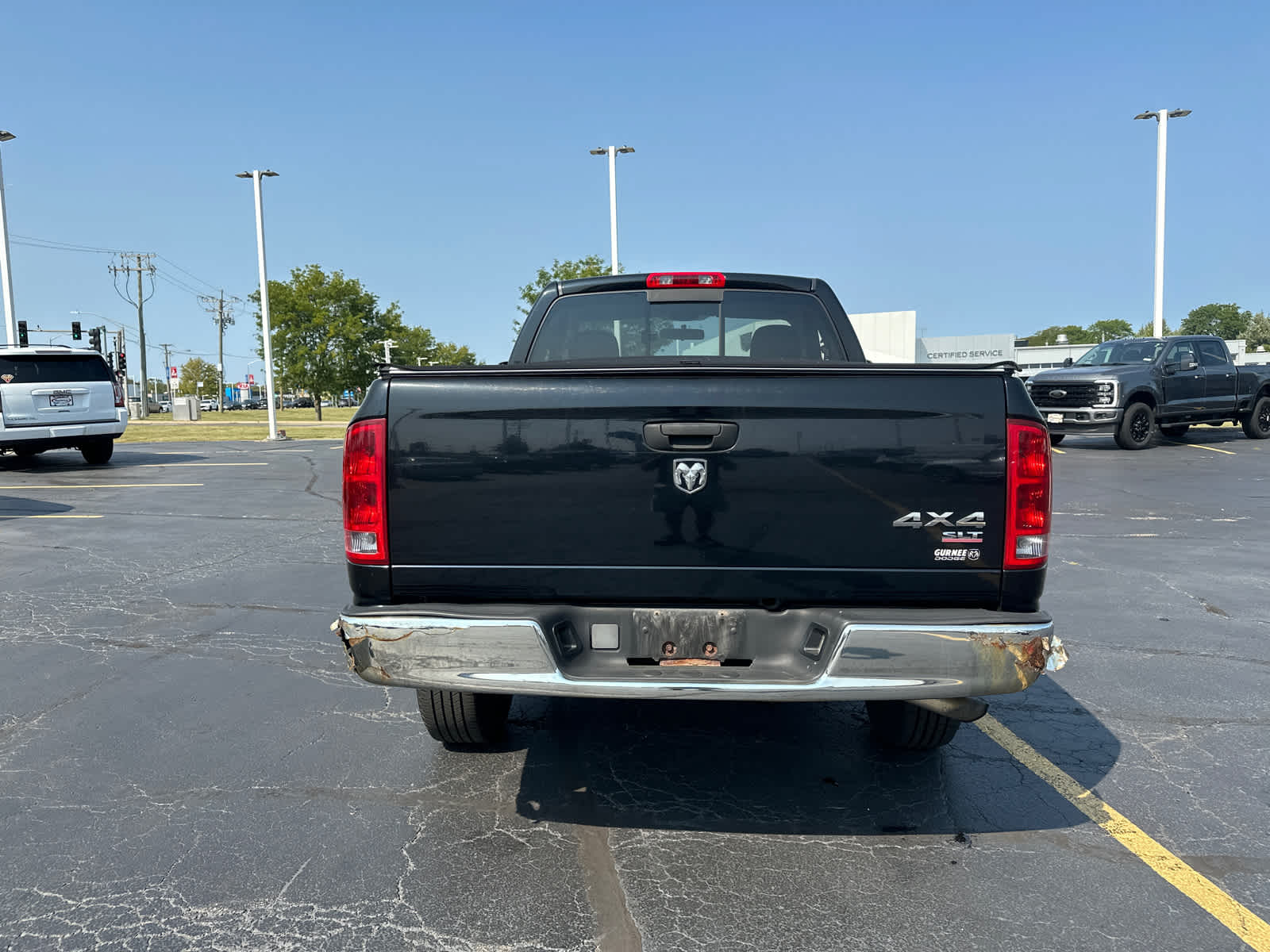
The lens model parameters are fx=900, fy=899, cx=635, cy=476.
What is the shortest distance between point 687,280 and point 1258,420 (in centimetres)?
2104

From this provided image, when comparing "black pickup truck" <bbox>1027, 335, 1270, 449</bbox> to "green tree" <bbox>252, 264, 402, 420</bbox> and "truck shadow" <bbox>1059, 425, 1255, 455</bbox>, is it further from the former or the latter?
"green tree" <bbox>252, 264, 402, 420</bbox>

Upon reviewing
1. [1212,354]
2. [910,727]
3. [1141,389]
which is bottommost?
[910,727]

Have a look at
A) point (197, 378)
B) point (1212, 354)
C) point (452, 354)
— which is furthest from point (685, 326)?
point (197, 378)

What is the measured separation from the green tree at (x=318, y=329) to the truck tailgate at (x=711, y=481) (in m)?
39.0

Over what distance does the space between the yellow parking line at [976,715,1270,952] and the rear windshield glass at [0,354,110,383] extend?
1670cm

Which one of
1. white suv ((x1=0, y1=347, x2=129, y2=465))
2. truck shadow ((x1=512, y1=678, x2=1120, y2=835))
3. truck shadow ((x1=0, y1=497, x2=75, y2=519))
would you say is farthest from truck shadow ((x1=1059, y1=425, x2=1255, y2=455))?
white suv ((x1=0, y1=347, x2=129, y2=465))

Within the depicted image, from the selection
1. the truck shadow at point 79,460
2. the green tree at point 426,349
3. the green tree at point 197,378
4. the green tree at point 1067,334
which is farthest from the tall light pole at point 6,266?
the green tree at point 1067,334

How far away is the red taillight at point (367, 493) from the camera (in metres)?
2.91

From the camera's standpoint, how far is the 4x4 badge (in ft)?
9.39

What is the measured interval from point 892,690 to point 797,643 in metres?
0.32

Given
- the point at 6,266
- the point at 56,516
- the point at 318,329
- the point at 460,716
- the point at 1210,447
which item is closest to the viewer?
the point at 460,716

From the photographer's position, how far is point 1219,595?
6.68 meters

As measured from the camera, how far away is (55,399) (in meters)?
15.7

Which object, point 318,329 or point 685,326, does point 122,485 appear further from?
point 318,329
